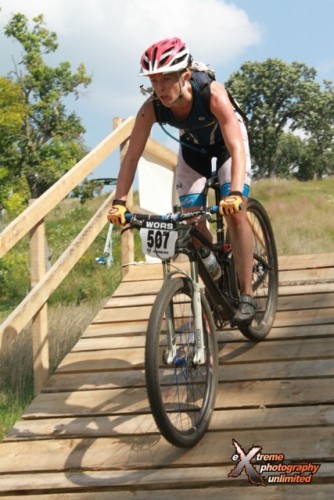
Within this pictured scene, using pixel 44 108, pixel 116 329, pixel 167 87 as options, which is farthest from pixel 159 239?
pixel 44 108

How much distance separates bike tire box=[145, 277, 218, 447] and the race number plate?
0.14 m

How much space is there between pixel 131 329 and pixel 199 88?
198 centimetres

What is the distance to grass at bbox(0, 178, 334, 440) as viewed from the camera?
6.07 meters

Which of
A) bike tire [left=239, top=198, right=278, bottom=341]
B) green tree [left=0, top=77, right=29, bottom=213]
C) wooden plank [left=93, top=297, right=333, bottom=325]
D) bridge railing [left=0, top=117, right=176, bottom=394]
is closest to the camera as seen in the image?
bridge railing [left=0, top=117, right=176, bottom=394]

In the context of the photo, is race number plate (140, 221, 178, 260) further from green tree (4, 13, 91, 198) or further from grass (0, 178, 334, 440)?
green tree (4, 13, 91, 198)

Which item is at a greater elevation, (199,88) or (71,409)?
(199,88)

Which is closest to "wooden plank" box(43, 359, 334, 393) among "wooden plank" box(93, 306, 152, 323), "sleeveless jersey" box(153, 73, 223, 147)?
"wooden plank" box(93, 306, 152, 323)

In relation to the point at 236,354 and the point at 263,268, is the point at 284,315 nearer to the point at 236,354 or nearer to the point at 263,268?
the point at 263,268

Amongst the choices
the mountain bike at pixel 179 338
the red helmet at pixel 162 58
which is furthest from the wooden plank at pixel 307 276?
the red helmet at pixel 162 58

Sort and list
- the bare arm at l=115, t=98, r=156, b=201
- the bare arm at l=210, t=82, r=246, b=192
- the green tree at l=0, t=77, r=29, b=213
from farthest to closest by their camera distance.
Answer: the green tree at l=0, t=77, r=29, b=213 → the bare arm at l=115, t=98, r=156, b=201 → the bare arm at l=210, t=82, r=246, b=192

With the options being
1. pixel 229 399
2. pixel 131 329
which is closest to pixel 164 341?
pixel 229 399

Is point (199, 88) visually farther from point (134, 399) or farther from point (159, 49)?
point (134, 399)

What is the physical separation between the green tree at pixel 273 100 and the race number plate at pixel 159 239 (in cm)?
4895

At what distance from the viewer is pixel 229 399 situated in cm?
402
